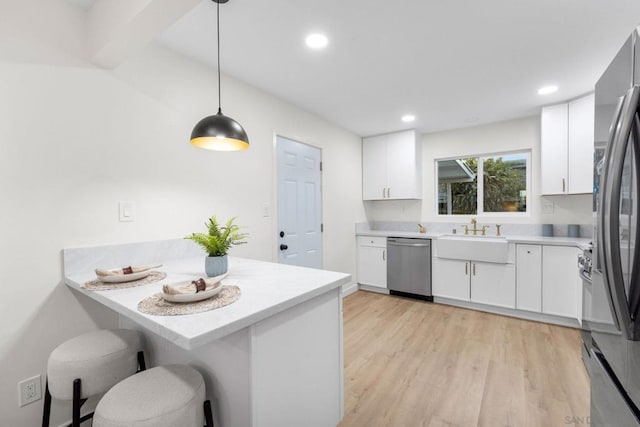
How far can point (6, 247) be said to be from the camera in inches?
57.3

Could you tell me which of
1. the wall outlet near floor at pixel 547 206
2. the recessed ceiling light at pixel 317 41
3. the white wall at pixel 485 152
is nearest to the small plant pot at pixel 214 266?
the recessed ceiling light at pixel 317 41

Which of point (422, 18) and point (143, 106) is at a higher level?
point (422, 18)

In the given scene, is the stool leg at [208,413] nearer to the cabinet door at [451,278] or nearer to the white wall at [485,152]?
the cabinet door at [451,278]

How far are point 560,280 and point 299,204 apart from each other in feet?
9.41

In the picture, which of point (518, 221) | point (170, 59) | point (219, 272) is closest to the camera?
point (219, 272)

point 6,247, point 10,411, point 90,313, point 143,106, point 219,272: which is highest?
point 143,106

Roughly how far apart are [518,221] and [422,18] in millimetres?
3025

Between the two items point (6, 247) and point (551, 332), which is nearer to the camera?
point (6, 247)

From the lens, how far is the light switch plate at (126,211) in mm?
1854

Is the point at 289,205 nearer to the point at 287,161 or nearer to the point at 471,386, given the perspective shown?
the point at 287,161

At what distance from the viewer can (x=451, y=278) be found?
11.8 ft

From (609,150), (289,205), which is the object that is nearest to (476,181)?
(289,205)

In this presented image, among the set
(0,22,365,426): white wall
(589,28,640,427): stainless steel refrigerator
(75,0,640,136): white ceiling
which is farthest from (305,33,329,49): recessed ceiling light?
(589,28,640,427): stainless steel refrigerator

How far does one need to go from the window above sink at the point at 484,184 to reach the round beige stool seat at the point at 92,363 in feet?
13.4
